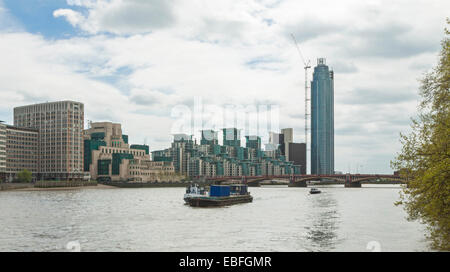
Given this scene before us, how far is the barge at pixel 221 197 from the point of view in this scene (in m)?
92.6

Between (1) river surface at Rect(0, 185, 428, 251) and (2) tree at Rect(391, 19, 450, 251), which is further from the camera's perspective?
(1) river surface at Rect(0, 185, 428, 251)

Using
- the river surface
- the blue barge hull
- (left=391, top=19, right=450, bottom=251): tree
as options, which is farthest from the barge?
(left=391, top=19, right=450, bottom=251): tree

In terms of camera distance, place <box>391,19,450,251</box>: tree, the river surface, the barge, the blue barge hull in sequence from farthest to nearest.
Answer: the barge
the blue barge hull
the river surface
<box>391,19,450,251</box>: tree

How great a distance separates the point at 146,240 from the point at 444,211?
1024 inches

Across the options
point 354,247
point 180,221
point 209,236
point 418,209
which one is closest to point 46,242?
point 209,236

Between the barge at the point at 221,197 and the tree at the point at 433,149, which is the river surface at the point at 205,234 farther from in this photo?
the barge at the point at 221,197

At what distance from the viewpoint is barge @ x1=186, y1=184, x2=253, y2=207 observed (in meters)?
92.6

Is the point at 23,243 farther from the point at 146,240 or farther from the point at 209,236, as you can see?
the point at 209,236

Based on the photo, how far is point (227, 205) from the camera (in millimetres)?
99125

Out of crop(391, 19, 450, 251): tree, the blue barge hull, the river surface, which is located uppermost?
crop(391, 19, 450, 251): tree

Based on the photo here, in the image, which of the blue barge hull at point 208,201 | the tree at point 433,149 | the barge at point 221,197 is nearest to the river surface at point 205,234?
the tree at point 433,149

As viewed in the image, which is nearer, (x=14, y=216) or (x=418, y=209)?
(x=418, y=209)

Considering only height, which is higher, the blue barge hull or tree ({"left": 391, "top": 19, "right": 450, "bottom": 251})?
tree ({"left": 391, "top": 19, "right": 450, "bottom": 251})

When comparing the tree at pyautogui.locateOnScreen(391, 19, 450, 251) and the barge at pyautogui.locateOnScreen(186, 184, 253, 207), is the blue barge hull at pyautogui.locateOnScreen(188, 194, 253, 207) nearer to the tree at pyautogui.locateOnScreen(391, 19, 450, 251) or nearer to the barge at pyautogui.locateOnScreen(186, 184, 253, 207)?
the barge at pyautogui.locateOnScreen(186, 184, 253, 207)
